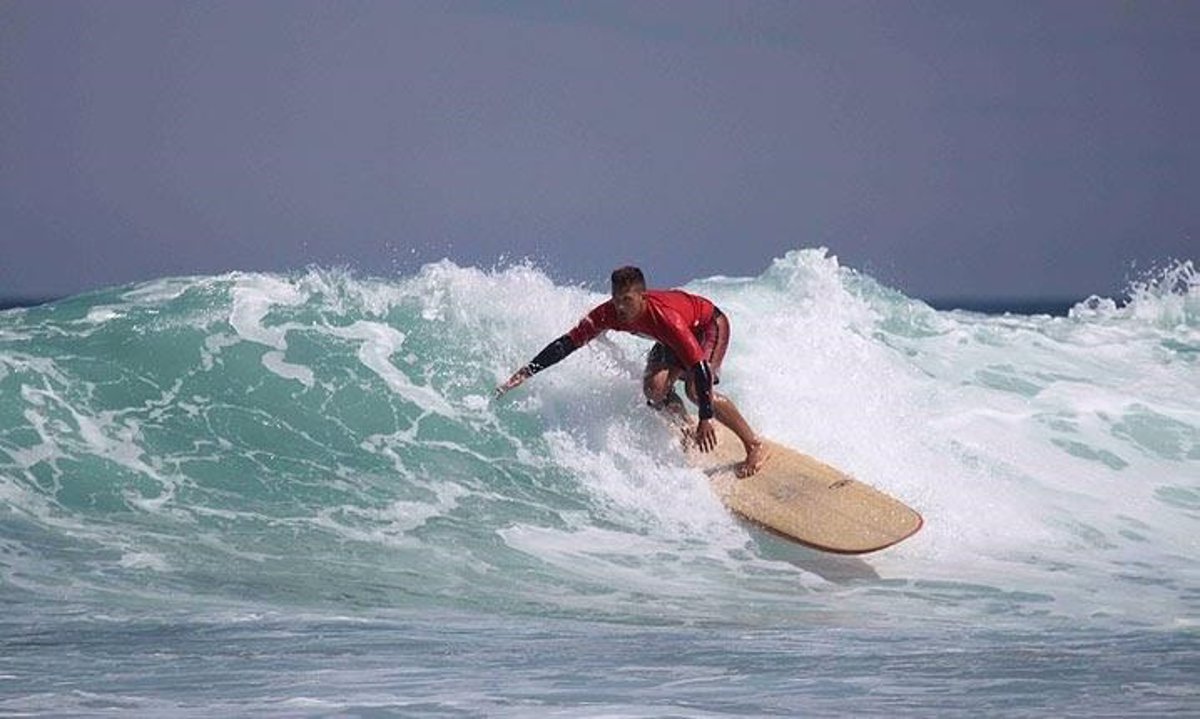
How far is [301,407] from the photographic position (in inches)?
392

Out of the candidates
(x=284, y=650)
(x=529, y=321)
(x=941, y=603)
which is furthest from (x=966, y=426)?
(x=284, y=650)

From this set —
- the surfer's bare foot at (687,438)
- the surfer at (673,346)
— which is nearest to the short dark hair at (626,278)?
the surfer at (673,346)

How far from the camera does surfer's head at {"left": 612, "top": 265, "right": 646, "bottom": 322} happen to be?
800 centimetres

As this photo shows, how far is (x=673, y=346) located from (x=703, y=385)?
0.26 metres

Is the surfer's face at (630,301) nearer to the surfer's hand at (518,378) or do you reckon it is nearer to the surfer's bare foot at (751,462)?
the surfer's hand at (518,378)

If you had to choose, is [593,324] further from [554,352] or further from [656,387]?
[656,387]

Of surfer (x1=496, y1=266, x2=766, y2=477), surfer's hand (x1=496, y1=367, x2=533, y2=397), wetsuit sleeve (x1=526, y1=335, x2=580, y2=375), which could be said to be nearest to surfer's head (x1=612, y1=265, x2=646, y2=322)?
surfer (x1=496, y1=266, x2=766, y2=477)

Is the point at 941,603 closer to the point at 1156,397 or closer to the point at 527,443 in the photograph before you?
the point at 527,443

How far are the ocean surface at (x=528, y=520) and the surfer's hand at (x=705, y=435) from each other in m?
0.31

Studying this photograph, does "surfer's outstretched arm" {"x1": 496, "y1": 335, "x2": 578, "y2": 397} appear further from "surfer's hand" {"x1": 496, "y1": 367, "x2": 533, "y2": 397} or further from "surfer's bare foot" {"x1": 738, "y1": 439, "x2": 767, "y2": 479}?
"surfer's bare foot" {"x1": 738, "y1": 439, "x2": 767, "y2": 479}

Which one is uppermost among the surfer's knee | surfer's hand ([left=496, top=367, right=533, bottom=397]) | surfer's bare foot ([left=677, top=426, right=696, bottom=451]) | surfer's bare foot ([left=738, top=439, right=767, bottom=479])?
surfer's hand ([left=496, top=367, right=533, bottom=397])

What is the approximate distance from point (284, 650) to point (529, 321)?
4.80 m

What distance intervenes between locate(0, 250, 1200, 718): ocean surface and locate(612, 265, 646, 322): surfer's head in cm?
101

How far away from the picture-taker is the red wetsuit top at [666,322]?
8.02 meters
